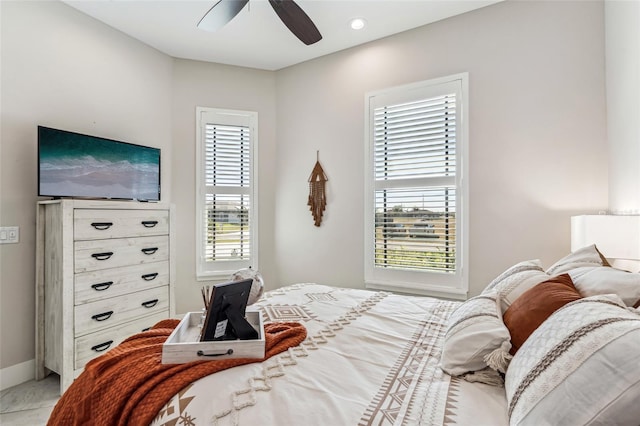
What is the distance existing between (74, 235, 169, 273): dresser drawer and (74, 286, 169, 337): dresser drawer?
261 mm

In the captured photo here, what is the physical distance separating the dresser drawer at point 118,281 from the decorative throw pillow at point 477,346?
2.39 m

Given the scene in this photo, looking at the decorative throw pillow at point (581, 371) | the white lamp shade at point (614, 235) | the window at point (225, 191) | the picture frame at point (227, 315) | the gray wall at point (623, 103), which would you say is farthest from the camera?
the window at point (225, 191)

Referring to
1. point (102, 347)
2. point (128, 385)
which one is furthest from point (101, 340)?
point (128, 385)

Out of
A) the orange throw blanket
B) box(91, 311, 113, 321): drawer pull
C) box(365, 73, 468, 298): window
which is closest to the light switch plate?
box(91, 311, 113, 321): drawer pull

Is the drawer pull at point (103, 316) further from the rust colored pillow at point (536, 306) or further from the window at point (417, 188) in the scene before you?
the rust colored pillow at point (536, 306)

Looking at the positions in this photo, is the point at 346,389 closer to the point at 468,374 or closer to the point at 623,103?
the point at 468,374

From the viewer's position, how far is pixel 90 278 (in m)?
2.33

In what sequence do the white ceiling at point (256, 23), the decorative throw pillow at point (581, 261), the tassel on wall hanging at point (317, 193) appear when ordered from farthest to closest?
the tassel on wall hanging at point (317, 193) → the white ceiling at point (256, 23) → the decorative throw pillow at point (581, 261)

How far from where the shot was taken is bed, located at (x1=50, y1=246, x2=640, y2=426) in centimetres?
70

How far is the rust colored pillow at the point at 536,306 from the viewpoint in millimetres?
1022

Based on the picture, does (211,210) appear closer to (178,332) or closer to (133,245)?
(133,245)

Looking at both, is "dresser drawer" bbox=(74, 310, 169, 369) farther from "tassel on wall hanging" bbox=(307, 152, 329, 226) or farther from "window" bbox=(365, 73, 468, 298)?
"window" bbox=(365, 73, 468, 298)

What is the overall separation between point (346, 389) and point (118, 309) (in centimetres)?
226

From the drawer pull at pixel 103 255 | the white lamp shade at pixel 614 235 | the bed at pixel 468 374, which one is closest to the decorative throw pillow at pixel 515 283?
the bed at pixel 468 374
